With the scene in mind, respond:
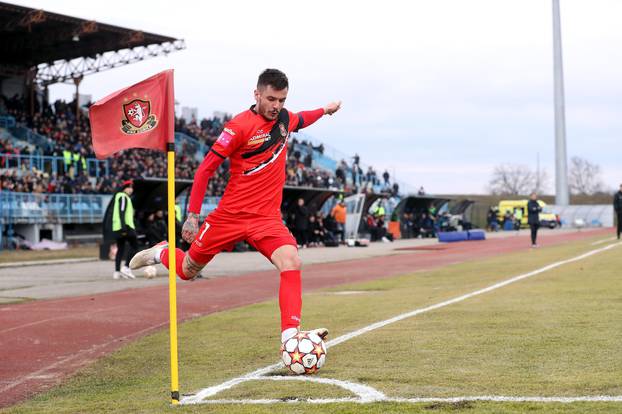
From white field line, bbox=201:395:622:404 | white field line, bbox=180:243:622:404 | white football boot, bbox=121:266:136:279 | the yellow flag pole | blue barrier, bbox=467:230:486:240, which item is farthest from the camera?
blue barrier, bbox=467:230:486:240

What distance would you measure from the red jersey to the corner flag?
0.53m

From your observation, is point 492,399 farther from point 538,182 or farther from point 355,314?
point 538,182

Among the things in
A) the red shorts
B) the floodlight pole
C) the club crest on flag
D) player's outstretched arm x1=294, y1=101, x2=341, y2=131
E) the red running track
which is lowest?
the red running track

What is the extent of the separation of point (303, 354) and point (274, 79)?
202 cm

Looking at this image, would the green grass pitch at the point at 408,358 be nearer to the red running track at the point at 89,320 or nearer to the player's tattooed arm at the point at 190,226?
the red running track at the point at 89,320

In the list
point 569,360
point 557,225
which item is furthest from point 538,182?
point 569,360

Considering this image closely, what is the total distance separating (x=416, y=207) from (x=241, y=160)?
44619 millimetres

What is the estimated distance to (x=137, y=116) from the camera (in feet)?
20.2

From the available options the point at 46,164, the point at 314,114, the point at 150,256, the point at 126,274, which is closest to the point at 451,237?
the point at 46,164

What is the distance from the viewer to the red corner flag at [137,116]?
6094 millimetres

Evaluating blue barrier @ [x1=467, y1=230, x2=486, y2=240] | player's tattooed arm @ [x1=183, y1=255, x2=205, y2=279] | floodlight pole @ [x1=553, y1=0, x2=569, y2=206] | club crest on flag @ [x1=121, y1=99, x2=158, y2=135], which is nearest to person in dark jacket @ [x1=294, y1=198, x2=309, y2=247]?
blue barrier @ [x1=467, y1=230, x2=486, y2=240]

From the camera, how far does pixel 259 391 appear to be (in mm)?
5648

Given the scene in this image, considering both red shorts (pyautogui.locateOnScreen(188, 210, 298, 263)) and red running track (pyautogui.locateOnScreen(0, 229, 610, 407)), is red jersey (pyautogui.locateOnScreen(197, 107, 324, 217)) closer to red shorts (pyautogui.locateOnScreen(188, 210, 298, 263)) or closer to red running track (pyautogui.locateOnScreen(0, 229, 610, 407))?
red shorts (pyautogui.locateOnScreen(188, 210, 298, 263))

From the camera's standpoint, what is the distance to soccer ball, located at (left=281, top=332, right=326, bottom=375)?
20.2ft
